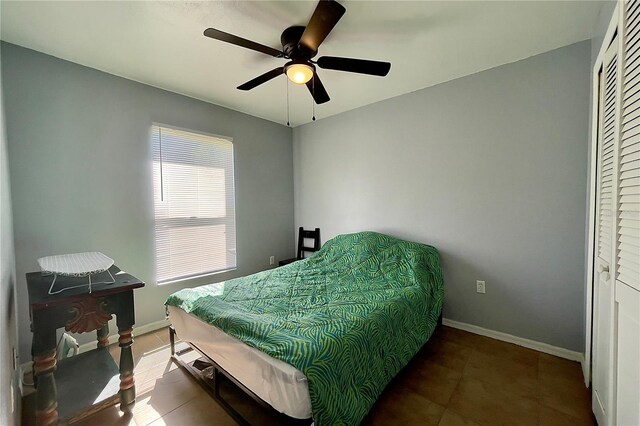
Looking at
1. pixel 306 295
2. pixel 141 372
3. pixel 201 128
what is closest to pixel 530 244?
pixel 306 295

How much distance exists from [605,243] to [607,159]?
1.40 feet

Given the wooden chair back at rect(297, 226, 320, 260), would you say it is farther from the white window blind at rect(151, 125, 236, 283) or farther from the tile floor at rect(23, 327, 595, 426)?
the tile floor at rect(23, 327, 595, 426)

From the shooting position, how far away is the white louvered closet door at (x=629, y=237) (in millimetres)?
907

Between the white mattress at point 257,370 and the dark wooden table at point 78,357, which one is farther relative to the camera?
the dark wooden table at point 78,357

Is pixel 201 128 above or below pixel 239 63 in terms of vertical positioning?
below

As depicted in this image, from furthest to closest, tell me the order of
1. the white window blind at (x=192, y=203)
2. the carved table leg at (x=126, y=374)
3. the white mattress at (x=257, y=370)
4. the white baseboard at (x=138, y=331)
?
the white window blind at (x=192, y=203), the white baseboard at (x=138, y=331), the carved table leg at (x=126, y=374), the white mattress at (x=257, y=370)

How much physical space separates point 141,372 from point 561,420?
2.74 meters

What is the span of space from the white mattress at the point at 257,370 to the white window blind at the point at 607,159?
5.15 feet

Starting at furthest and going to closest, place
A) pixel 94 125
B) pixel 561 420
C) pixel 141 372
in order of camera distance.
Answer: pixel 94 125
pixel 141 372
pixel 561 420

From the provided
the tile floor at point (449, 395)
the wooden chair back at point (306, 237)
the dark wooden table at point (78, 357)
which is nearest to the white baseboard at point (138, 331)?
the tile floor at point (449, 395)

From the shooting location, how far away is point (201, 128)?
9.45 feet

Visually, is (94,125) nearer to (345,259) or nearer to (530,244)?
(345,259)

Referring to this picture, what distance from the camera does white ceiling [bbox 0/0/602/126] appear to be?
155 cm

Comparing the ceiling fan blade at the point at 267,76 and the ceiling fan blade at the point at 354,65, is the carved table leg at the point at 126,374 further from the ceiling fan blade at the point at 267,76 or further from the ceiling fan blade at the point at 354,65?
the ceiling fan blade at the point at 354,65
